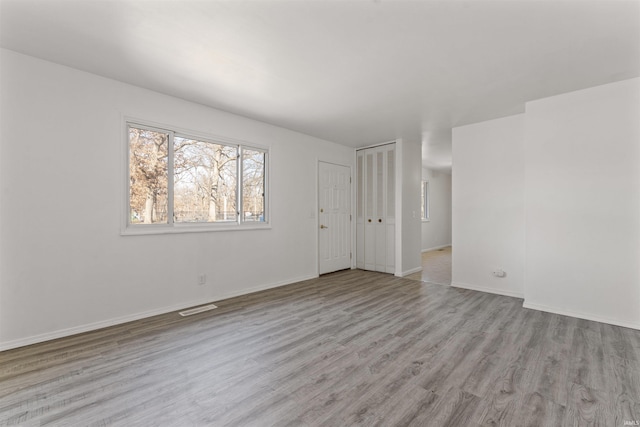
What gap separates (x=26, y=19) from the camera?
83.2 inches

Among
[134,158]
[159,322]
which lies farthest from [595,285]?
[134,158]

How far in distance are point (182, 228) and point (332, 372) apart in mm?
2576

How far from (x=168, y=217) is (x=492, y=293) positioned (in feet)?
15.4

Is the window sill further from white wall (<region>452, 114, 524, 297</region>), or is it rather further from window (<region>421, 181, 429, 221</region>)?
window (<region>421, 181, 429, 221</region>)

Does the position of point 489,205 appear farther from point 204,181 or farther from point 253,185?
point 204,181

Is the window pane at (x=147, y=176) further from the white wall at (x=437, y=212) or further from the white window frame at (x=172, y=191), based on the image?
the white wall at (x=437, y=212)

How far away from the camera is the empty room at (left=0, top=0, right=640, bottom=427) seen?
6.34 ft

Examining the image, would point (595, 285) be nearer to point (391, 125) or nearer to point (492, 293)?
point (492, 293)

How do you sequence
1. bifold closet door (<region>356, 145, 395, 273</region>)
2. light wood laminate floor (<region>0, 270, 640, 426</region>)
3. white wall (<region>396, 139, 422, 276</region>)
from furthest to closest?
bifold closet door (<region>356, 145, 395, 273</region>) < white wall (<region>396, 139, 422, 276</region>) < light wood laminate floor (<region>0, 270, 640, 426</region>)

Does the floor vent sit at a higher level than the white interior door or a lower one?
lower

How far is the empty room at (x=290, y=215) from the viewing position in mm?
1933

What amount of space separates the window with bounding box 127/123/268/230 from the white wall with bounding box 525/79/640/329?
3.82 metres

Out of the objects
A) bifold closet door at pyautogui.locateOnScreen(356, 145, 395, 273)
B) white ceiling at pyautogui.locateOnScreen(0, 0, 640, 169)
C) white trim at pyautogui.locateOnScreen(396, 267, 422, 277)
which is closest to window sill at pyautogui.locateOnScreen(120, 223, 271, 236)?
white ceiling at pyautogui.locateOnScreen(0, 0, 640, 169)

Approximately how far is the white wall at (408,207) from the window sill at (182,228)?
8.55 ft
